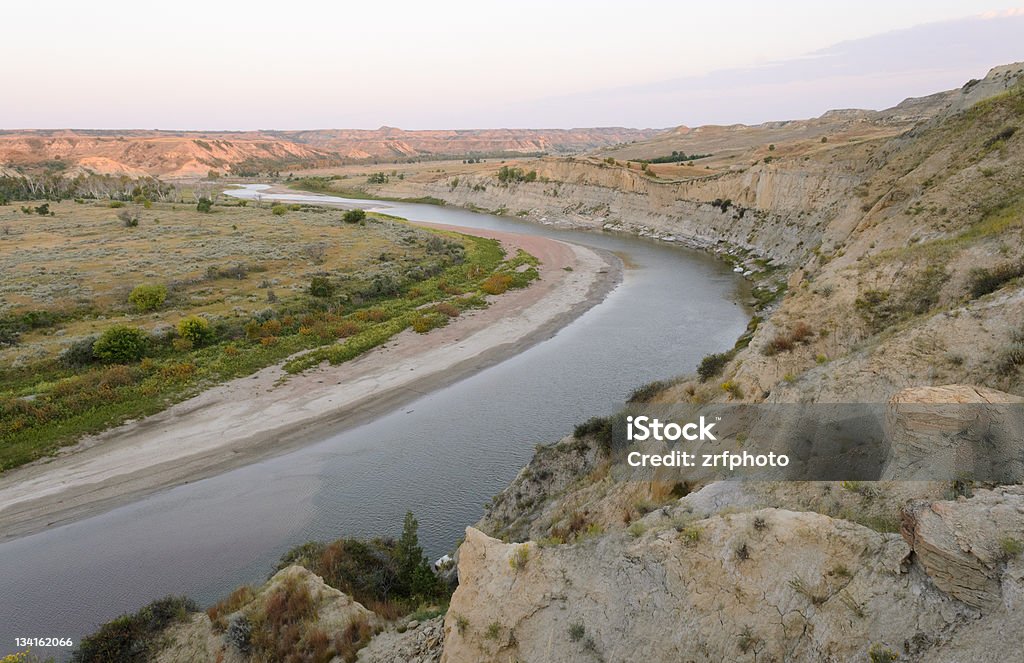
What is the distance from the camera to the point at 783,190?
173 ft

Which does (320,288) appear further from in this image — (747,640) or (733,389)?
(747,640)

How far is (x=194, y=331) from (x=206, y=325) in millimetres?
832

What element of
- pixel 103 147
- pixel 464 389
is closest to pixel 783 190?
pixel 464 389

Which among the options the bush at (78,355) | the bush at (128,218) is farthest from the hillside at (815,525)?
the bush at (128,218)

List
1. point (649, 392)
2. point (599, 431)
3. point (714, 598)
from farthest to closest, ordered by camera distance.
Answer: point (649, 392) → point (599, 431) → point (714, 598)

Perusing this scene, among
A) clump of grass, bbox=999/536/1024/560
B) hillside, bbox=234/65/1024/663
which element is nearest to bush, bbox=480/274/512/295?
hillside, bbox=234/65/1024/663

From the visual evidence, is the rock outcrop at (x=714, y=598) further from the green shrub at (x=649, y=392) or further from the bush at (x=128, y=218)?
the bush at (x=128, y=218)

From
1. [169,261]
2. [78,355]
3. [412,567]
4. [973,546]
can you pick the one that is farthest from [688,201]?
[973,546]

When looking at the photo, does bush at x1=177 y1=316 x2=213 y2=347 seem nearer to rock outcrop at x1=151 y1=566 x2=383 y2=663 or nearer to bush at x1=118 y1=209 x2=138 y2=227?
rock outcrop at x1=151 y1=566 x2=383 y2=663

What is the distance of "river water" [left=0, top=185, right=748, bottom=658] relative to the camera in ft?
48.1

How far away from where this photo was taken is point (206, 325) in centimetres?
3052

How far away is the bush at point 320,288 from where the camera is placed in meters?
38.5

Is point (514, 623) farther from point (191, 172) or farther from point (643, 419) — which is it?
point (191, 172)

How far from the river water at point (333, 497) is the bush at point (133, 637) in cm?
185
